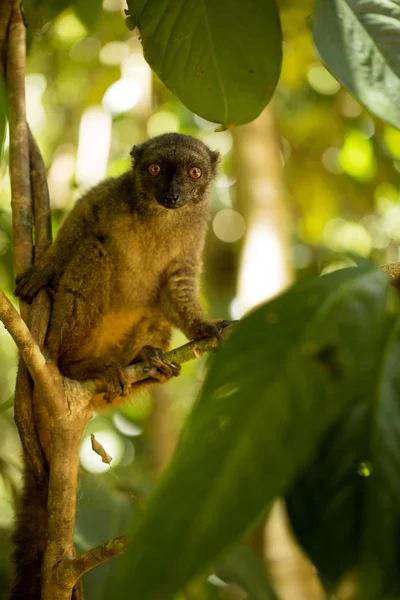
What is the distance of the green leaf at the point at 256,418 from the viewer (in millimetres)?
969

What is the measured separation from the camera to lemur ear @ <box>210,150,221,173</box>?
4.72 m

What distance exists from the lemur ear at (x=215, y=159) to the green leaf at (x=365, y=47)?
2.86 meters

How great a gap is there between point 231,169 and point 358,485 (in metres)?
6.38

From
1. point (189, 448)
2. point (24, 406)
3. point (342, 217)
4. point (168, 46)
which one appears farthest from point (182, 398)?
point (189, 448)

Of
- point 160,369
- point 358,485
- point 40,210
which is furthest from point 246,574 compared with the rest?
point 358,485

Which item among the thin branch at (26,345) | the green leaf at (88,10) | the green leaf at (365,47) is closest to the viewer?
the green leaf at (365,47)

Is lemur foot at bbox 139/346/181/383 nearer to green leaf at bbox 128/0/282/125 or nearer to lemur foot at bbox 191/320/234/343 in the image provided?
lemur foot at bbox 191/320/234/343

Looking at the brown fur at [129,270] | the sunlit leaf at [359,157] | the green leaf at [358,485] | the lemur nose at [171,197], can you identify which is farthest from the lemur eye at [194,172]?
the green leaf at [358,485]

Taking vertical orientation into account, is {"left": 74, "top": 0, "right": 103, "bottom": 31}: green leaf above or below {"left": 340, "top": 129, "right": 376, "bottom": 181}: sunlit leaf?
above

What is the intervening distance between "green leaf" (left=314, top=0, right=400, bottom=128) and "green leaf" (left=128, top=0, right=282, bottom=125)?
0.32 m

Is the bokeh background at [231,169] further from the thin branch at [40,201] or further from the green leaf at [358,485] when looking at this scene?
the green leaf at [358,485]

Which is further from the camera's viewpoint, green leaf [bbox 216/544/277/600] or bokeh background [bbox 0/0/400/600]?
bokeh background [bbox 0/0/400/600]

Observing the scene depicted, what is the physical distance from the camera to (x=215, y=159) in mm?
4758

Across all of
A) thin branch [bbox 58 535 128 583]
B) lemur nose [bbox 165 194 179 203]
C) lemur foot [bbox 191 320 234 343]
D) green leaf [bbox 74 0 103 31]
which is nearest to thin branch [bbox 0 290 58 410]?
thin branch [bbox 58 535 128 583]
